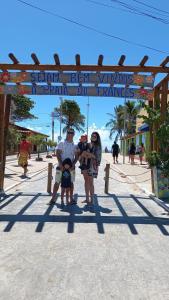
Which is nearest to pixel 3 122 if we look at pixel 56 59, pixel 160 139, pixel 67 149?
pixel 56 59

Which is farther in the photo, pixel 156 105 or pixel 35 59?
pixel 156 105

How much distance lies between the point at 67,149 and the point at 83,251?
13.6 feet

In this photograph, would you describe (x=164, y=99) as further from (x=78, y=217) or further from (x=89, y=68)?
(x=78, y=217)

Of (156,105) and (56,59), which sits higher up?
(56,59)

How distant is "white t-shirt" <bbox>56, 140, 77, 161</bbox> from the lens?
988cm

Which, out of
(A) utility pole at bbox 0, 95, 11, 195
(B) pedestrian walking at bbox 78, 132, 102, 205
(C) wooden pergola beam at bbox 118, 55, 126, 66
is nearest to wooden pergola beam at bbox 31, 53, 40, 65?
(A) utility pole at bbox 0, 95, 11, 195

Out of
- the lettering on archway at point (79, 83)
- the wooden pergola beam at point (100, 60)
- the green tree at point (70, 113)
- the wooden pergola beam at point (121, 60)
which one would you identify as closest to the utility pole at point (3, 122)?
the lettering on archway at point (79, 83)

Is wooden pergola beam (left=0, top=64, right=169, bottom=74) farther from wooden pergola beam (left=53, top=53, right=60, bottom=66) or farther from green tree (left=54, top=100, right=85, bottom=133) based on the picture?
green tree (left=54, top=100, right=85, bottom=133)

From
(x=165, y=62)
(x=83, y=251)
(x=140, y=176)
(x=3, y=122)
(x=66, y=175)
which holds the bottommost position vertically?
(x=83, y=251)

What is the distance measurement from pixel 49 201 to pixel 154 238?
13.3ft

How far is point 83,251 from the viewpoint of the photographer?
6016mm

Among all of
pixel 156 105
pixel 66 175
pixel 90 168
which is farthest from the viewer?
pixel 156 105

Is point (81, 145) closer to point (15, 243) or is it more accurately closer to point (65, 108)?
point (15, 243)

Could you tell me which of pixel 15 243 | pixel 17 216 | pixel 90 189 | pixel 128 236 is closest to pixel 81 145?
pixel 90 189
